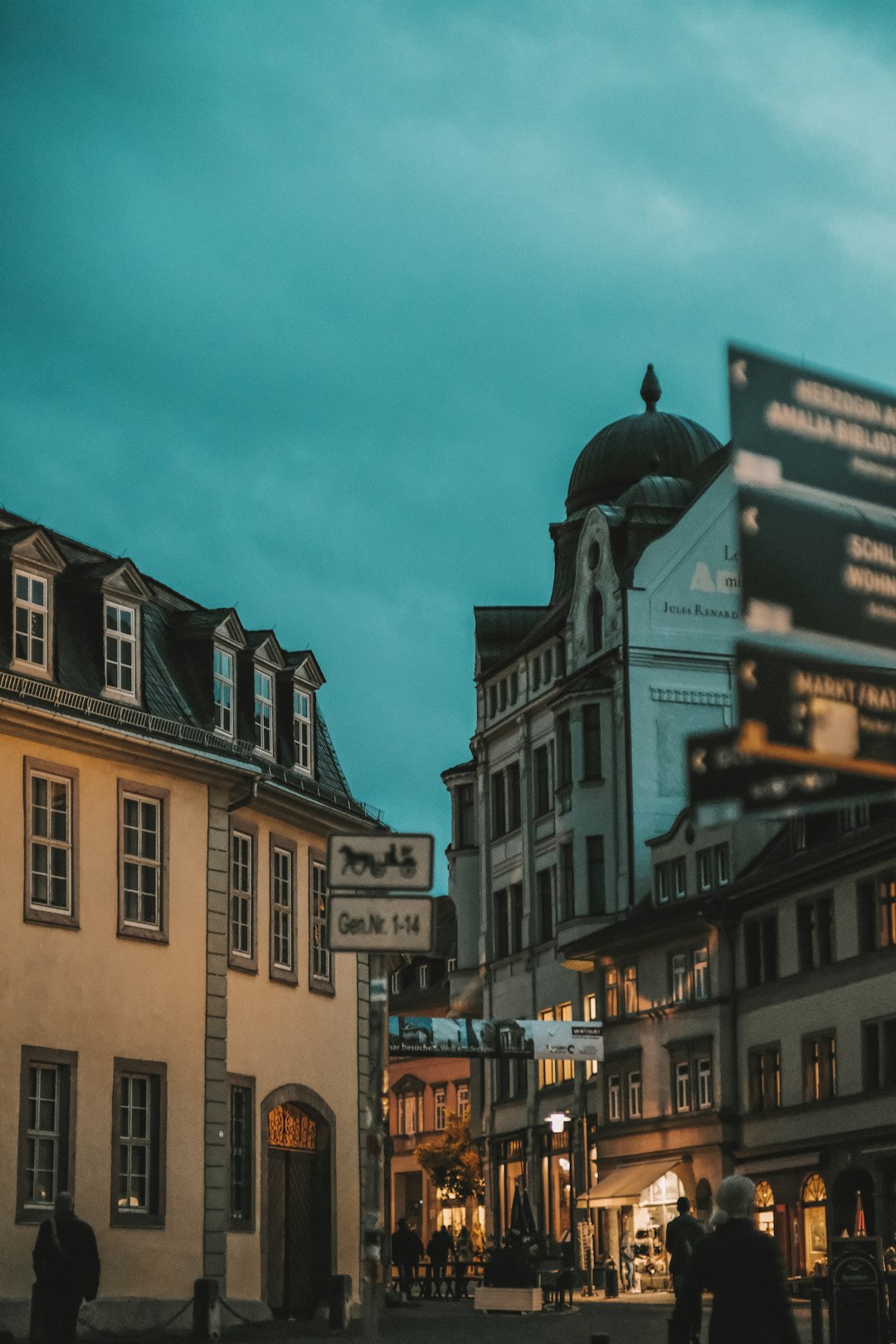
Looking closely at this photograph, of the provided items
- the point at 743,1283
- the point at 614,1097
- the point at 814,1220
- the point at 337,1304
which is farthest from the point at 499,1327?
the point at 614,1097

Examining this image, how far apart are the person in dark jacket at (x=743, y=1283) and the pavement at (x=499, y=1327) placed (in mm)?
13919

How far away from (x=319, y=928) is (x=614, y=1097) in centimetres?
3076

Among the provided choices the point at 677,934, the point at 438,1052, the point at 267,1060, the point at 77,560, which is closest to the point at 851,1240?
the point at 267,1060

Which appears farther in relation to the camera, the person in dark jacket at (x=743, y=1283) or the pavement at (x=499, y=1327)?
the pavement at (x=499, y=1327)

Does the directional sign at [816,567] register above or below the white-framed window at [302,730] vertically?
below

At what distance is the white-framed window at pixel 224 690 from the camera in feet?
107

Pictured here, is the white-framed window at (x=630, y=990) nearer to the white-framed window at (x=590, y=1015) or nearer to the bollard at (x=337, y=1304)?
the white-framed window at (x=590, y=1015)

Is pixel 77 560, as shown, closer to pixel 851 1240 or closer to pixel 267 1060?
pixel 267 1060

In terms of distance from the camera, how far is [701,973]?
5809 centimetres

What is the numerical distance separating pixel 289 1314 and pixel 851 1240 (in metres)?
12.0

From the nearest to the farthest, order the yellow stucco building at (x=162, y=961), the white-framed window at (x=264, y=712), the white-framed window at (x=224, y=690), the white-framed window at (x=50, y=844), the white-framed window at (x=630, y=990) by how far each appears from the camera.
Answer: the yellow stucco building at (x=162, y=961) < the white-framed window at (x=50, y=844) < the white-framed window at (x=224, y=690) < the white-framed window at (x=264, y=712) < the white-framed window at (x=630, y=990)

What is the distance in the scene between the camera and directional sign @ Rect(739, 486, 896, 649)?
5.93 metres

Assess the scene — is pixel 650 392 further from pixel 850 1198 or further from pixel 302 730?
pixel 302 730

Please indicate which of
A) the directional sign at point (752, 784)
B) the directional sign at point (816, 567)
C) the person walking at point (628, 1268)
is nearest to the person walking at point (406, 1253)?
the person walking at point (628, 1268)
